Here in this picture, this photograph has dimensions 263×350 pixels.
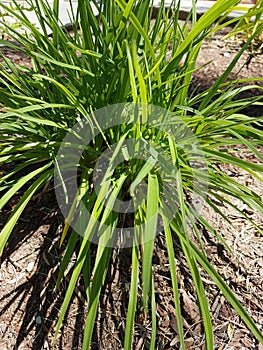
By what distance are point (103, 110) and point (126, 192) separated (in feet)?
0.72

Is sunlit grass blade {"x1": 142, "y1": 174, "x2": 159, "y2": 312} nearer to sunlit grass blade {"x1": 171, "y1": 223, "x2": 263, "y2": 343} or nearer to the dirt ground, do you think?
sunlit grass blade {"x1": 171, "y1": 223, "x2": 263, "y2": 343}

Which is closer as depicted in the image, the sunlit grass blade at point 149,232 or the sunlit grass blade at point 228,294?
the sunlit grass blade at point 149,232

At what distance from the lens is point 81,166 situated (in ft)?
3.89

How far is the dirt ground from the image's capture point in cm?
114

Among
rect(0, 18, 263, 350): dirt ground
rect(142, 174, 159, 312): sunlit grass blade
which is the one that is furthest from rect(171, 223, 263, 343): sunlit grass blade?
rect(0, 18, 263, 350): dirt ground

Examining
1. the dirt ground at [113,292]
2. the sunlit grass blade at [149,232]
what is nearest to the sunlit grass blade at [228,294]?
the sunlit grass blade at [149,232]

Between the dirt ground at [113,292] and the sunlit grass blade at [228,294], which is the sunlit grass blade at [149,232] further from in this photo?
the dirt ground at [113,292]

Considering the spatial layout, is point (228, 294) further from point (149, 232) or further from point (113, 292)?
point (113, 292)

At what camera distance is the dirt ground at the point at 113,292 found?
3.73 feet

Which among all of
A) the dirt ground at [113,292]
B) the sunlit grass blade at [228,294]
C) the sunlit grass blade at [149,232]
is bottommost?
the dirt ground at [113,292]

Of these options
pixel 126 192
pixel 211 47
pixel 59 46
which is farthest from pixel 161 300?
pixel 211 47

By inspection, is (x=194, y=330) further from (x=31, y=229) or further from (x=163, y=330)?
(x=31, y=229)

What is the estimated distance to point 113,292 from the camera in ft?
3.87

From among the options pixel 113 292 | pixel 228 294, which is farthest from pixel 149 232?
pixel 113 292
